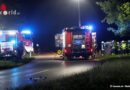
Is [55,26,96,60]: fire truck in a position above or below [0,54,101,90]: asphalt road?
above

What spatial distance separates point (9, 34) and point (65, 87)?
18.1 metres

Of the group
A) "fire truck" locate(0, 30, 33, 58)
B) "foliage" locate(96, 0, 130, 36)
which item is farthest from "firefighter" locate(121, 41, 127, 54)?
"fire truck" locate(0, 30, 33, 58)

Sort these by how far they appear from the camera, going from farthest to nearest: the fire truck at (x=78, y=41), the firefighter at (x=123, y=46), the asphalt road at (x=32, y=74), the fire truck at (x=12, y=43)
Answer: the firefighter at (x=123, y=46) < the fire truck at (x=12, y=43) < the fire truck at (x=78, y=41) < the asphalt road at (x=32, y=74)

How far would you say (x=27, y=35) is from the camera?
90.2ft

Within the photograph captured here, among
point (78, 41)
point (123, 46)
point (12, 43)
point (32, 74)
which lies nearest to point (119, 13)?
point (78, 41)

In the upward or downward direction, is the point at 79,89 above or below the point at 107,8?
below

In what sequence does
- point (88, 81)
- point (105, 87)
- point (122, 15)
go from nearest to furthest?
point (105, 87), point (88, 81), point (122, 15)

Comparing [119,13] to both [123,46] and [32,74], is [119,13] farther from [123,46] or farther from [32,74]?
[32,74]

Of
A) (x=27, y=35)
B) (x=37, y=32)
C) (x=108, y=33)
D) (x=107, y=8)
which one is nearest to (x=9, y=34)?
(x=27, y=35)

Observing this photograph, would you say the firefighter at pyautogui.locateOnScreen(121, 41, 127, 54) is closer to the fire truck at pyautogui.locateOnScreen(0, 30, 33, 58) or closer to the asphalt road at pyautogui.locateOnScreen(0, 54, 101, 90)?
the asphalt road at pyautogui.locateOnScreen(0, 54, 101, 90)

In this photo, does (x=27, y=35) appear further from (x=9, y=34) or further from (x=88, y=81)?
(x=88, y=81)

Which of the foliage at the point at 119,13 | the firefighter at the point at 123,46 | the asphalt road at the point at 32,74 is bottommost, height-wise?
the asphalt road at the point at 32,74

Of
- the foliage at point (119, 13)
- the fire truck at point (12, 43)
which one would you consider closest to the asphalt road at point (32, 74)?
the foliage at point (119, 13)

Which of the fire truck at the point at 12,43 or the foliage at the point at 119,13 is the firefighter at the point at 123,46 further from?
the fire truck at the point at 12,43
